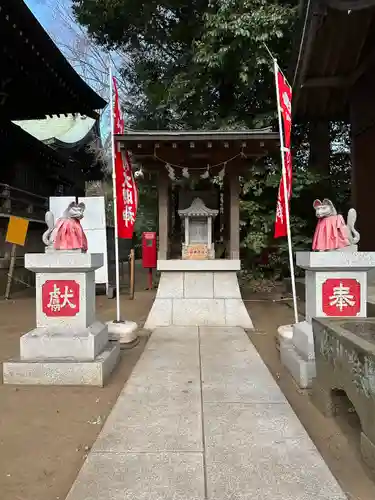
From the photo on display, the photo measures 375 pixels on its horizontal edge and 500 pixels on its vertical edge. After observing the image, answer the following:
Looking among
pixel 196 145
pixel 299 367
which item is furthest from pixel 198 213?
pixel 299 367

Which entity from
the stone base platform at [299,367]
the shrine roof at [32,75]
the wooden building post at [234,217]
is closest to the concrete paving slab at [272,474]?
the stone base platform at [299,367]

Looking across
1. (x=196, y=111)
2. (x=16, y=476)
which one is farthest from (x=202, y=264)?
(x=196, y=111)

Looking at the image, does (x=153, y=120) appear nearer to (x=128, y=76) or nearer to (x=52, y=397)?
(x=128, y=76)

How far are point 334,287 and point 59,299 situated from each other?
3.07 metres

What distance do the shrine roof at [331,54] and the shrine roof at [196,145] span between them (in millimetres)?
2260

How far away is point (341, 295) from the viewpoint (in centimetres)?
491

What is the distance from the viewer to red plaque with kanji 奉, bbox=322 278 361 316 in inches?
193

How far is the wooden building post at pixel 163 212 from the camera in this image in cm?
920

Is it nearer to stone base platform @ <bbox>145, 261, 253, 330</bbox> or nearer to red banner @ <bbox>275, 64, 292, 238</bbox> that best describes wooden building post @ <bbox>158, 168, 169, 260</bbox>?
stone base platform @ <bbox>145, 261, 253, 330</bbox>

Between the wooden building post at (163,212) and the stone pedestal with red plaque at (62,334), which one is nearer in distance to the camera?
the stone pedestal with red plaque at (62,334)

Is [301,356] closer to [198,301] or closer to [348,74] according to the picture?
[198,301]

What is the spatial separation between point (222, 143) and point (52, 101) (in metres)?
7.30

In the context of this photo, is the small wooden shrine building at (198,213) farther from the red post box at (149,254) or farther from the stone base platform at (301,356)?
the red post box at (149,254)

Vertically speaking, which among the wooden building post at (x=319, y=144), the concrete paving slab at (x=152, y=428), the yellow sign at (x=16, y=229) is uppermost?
the wooden building post at (x=319, y=144)
